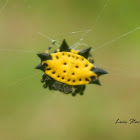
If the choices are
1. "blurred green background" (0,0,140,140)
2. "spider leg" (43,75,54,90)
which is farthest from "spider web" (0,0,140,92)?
"spider leg" (43,75,54,90)

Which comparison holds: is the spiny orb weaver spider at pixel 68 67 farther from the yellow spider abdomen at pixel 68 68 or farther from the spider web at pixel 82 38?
the spider web at pixel 82 38

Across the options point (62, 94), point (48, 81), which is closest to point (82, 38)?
point (62, 94)

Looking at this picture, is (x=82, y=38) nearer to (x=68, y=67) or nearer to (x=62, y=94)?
(x=62, y=94)

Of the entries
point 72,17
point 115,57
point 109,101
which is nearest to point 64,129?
point 109,101

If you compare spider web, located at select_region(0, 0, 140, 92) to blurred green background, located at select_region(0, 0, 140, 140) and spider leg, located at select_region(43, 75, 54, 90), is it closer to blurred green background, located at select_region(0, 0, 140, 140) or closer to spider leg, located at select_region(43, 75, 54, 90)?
blurred green background, located at select_region(0, 0, 140, 140)

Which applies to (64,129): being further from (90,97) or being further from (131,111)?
(131,111)

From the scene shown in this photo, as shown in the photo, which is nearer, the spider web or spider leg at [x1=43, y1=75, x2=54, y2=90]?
spider leg at [x1=43, y1=75, x2=54, y2=90]

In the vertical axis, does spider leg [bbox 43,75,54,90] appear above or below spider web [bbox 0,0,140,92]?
below

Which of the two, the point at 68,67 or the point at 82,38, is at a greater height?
the point at 82,38
